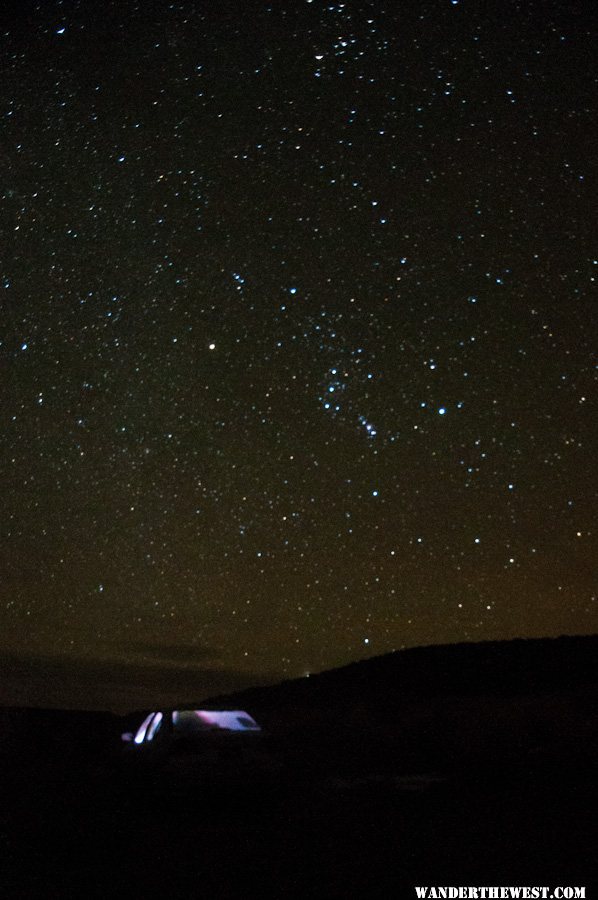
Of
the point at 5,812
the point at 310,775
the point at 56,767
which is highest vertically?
the point at 5,812

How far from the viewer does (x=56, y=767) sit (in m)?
16.3

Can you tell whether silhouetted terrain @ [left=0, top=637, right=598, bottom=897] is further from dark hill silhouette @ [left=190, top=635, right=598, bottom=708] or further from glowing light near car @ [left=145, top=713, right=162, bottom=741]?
dark hill silhouette @ [left=190, top=635, right=598, bottom=708]

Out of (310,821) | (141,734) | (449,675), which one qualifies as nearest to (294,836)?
(310,821)

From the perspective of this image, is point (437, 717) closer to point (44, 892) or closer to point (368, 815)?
Result: point (368, 815)

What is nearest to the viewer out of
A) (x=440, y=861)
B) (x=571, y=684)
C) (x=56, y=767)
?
(x=440, y=861)

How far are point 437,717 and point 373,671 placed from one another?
2893cm

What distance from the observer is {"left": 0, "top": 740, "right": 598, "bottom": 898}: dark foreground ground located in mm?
5883

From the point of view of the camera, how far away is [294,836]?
766cm

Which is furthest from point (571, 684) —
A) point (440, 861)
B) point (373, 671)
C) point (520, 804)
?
point (440, 861)

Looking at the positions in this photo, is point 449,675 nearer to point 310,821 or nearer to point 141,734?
point 141,734

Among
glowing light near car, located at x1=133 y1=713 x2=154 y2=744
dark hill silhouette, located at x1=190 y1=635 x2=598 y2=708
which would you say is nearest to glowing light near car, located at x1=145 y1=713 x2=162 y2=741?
glowing light near car, located at x1=133 y1=713 x2=154 y2=744

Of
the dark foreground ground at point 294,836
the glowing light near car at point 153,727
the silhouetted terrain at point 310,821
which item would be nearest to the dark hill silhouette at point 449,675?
the silhouetted terrain at point 310,821

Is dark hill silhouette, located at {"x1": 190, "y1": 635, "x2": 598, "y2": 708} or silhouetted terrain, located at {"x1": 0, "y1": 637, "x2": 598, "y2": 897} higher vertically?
silhouetted terrain, located at {"x1": 0, "y1": 637, "x2": 598, "y2": 897}

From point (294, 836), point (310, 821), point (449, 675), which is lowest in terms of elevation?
point (449, 675)
